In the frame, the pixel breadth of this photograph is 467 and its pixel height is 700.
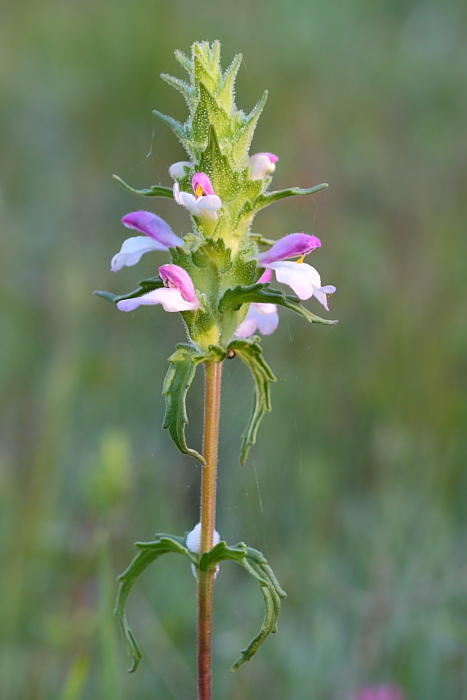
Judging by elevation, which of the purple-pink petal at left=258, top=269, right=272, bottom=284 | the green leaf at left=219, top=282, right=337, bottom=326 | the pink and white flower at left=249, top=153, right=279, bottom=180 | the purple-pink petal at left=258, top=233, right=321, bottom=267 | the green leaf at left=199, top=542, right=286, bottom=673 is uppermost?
the pink and white flower at left=249, top=153, right=279, bottom=180

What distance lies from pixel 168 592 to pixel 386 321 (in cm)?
220

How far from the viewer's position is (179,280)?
134 cm

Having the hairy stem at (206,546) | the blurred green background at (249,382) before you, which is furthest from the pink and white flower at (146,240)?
the blurred green background at (249,382)

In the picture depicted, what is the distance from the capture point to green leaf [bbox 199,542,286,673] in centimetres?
124

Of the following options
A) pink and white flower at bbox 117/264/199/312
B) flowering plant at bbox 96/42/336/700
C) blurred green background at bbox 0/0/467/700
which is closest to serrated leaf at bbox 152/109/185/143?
flowering plant at bbox 96/42/336/700

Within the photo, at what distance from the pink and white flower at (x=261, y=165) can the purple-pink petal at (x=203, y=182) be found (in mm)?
131

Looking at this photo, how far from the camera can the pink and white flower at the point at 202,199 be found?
1.31 m

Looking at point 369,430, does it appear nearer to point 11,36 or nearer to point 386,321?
point 386,321

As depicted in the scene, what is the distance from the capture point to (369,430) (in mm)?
3881

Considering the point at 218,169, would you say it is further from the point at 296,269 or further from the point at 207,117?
the point at 296,269

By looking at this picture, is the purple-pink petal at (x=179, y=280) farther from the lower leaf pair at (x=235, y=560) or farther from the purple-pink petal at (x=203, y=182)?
the lower leaf pair at (x=235, y=560)

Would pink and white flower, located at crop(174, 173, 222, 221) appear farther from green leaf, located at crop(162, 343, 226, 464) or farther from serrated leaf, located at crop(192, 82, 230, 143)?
green leaf, located at crop(162, 343, 226, 464)

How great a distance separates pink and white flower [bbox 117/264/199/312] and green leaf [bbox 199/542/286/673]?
0.41 m

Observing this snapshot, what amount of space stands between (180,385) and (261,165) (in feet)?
1.54
